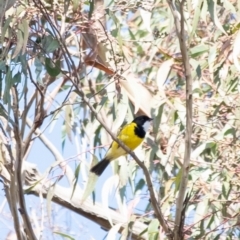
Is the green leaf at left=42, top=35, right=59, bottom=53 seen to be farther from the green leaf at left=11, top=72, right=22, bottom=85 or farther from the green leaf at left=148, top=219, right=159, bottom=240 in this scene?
the green leaf at left=148, top=219, right=159, bottom=240

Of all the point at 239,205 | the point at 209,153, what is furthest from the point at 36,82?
the point at 209,153

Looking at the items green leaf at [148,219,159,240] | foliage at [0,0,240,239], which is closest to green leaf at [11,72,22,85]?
foliage at [0,0,240,239]

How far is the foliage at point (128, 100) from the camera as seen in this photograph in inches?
95.6

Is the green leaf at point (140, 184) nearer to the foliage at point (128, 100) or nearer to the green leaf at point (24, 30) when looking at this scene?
the foliage at point (128, 100)

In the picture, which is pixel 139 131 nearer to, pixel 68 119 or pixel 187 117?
pixel 68 119

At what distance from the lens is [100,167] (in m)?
2.95

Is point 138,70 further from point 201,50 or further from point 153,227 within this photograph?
point 153,227

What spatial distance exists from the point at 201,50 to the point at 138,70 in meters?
1.14

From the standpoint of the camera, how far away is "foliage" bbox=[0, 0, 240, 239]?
243cm

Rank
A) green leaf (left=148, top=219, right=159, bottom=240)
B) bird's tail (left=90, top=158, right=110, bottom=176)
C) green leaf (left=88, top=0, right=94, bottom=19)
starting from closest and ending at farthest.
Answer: green leaf (left=88, top=0, right=94, bottom=19), bird's tail (left=90, top=158, right=110, bottom=176), green leaf (left=148, top=219, right=159, bottom=240)

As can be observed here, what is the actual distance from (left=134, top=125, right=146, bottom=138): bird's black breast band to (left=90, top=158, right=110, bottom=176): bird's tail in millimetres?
189

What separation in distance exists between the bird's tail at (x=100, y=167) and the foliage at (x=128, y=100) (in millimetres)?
36

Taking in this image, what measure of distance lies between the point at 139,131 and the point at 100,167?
1.75 ft

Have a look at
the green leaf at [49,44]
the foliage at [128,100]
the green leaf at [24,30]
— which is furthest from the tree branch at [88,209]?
the green leaf at [24,30]
